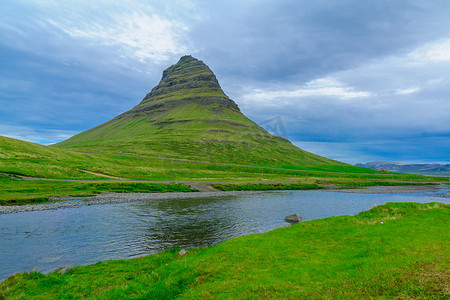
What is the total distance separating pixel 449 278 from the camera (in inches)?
449

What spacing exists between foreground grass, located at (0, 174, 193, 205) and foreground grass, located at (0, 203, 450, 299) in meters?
42.3

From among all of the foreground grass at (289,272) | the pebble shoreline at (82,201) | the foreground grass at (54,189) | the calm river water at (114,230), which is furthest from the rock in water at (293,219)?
the foreground grass at (54,189)

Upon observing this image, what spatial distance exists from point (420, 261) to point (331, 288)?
6459 mm

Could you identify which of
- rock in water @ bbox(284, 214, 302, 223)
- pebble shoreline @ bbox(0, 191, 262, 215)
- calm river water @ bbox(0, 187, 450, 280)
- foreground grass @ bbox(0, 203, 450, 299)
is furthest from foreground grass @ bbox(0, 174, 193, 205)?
rock in water @ bbox(284, 214, 302, 223)

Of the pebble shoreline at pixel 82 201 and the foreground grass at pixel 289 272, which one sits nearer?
the foreground grass at pixel 289 272

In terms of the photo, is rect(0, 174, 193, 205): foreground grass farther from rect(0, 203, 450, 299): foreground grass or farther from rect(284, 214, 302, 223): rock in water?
rect(284, 214, 302, 223): rock in water

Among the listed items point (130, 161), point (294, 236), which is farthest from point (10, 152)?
point (294, 236)

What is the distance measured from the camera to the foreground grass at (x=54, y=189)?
49781mm

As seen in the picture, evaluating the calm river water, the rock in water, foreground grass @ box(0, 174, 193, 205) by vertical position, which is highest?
foreground grass @ box(0, 174, 193, 205)

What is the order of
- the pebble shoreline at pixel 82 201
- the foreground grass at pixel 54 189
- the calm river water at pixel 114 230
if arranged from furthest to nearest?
1. the foreground grass at pixel 54 189
2. the pebble shoreline at pixel 82 201
3. the calm river water at pixel 114 230

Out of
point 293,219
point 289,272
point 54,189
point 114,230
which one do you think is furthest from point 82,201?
point 289,272

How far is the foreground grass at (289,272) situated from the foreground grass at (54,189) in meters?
42.3

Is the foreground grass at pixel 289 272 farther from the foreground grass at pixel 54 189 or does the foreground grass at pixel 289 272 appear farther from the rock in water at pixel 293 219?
the foreground grass at pixel 54 189

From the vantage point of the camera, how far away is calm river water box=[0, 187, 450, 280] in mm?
23766
